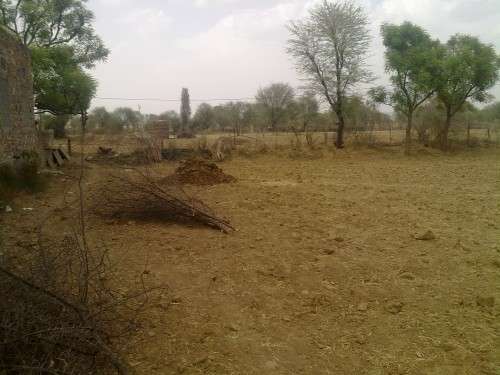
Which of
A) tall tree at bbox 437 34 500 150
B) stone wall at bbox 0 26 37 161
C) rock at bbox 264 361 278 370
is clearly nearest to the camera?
rock at bbox 264 361 278 370

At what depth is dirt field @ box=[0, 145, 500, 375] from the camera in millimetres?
2715

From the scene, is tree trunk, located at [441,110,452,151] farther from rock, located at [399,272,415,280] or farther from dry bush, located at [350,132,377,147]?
rock, located at [399,272,415,280]

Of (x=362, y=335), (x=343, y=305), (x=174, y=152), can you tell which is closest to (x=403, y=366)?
(x=362, y=335)

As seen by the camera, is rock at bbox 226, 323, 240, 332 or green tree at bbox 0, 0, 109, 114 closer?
rock at bbox 226, 323, 240, 332

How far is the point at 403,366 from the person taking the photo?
2.62 meters

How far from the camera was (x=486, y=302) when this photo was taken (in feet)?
11.1

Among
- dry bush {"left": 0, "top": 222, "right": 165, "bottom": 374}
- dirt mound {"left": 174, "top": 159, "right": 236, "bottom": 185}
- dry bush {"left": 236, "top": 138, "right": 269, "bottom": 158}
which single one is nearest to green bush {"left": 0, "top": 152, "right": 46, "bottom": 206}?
dirt mound {"left": 174, "top": 159, "right": 236, "bottom": 185}

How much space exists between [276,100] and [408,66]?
30991mm

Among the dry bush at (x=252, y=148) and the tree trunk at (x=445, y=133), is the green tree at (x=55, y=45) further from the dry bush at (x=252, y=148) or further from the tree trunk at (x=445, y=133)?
the tree trunk at (x=445, y=133)

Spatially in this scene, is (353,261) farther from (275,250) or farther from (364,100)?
(364,100)

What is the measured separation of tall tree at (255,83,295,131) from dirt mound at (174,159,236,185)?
35.7 meters

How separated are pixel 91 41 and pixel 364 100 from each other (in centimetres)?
1436

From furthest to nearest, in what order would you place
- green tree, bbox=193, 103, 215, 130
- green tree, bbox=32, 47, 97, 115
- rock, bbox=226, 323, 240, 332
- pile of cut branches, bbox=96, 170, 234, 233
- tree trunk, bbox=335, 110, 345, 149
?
1. green tree, bbox=193, 103, 215, 130
2. tree trunk, bbox=335, 110, 345, 149
3. green tree, bbox=32, 47, 97, 115
4. pile of cut branches, bbox=96, 170, 234, 233
5. rock, bbox=226, 323, 240, 332

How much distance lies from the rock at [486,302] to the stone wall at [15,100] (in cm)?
782
